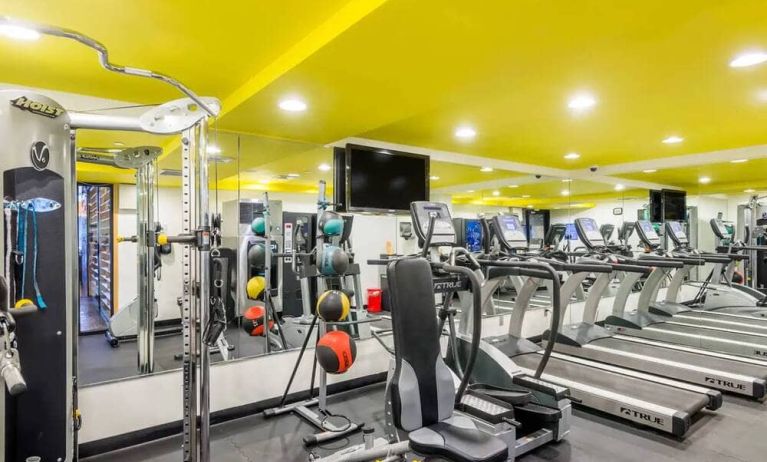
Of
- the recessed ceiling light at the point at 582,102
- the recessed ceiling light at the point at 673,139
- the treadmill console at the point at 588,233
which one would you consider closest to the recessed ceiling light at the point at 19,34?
the recessed ceiling light at the point at 582,102

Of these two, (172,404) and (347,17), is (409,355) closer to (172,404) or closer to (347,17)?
(347,17)

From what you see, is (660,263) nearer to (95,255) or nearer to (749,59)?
(749,59)

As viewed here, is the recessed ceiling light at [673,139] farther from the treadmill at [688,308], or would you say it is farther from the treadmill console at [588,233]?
the treadmill at [688,308]

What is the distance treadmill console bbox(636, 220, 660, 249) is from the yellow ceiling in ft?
6.62

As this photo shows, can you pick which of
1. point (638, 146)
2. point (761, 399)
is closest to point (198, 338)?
point (761, 399)

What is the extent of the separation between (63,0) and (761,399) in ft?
18.9

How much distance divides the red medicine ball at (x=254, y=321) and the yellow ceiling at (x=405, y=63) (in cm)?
114

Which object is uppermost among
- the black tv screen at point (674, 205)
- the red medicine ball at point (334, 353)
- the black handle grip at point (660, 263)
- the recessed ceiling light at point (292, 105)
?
the recessed ceiling light at point (292, 105)

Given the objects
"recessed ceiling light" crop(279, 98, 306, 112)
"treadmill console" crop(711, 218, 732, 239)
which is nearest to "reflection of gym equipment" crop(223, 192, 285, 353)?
"recessed ceiling light" crop(279, 98, 306, 112)

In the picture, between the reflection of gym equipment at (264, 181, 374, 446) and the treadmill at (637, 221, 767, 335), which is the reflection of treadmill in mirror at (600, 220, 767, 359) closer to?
the treadmill at (637, 221, 767, 335)

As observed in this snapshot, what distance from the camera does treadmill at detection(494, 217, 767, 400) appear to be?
12.8 ft

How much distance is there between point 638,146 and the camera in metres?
5.54

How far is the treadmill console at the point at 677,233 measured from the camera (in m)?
6.48

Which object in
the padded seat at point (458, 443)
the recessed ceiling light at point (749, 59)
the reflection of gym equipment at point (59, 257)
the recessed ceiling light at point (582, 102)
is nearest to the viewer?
the reflection of gym equipment at point (59, 257)
